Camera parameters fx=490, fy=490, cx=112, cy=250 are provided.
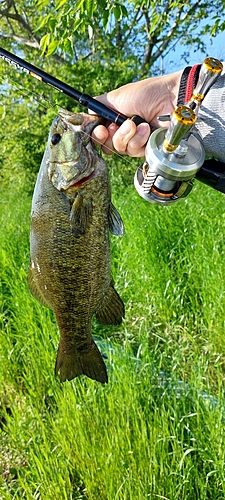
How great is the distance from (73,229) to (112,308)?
0.97 ft

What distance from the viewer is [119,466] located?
2127 mm

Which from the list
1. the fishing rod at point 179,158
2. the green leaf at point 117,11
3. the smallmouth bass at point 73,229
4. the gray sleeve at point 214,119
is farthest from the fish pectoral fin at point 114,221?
the green leaf at point 117,11

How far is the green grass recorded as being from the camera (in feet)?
7.06

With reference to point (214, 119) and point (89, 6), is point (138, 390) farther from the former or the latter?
point (89, 6)

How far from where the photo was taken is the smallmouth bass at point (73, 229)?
147 cm

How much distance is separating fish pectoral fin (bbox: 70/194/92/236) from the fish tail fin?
407 millimetres

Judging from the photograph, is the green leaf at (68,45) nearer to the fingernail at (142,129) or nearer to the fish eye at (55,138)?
the fingernail at (142,129)

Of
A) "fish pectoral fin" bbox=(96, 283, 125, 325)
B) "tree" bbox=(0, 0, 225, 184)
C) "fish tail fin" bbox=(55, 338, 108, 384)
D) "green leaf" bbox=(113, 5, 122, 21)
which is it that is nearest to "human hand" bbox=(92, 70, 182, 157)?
"fish pectoral fin" bbox=(96, 283, 125, 325)

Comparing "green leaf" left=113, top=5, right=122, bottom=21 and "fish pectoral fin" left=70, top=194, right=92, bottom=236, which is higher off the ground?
"green leaf" left=113, top=5, right=122, bottom=21

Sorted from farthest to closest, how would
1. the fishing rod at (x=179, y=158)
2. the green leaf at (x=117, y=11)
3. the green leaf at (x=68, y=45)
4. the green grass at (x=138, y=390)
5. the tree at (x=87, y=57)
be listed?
Result: the tree at (x=87, y=57) → the green leaf at (x=68, y=45) → the green leaf at (x=117, y=11) → the green grass at (x=138, y=390) → the fishing rod at (x=179, y=158)

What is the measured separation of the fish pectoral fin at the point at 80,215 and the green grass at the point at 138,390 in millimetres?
1122

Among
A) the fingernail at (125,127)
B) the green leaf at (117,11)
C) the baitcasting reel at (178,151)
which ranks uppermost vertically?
the green leaf at (117,11)

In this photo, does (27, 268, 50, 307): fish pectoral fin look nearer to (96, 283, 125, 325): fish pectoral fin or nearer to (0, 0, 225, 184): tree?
(96, 283, 125, 325): fish pectoral fin

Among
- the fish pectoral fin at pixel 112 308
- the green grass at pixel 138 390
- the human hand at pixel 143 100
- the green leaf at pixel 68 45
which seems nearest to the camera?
the fish pectoral fin at pixel 112 308
